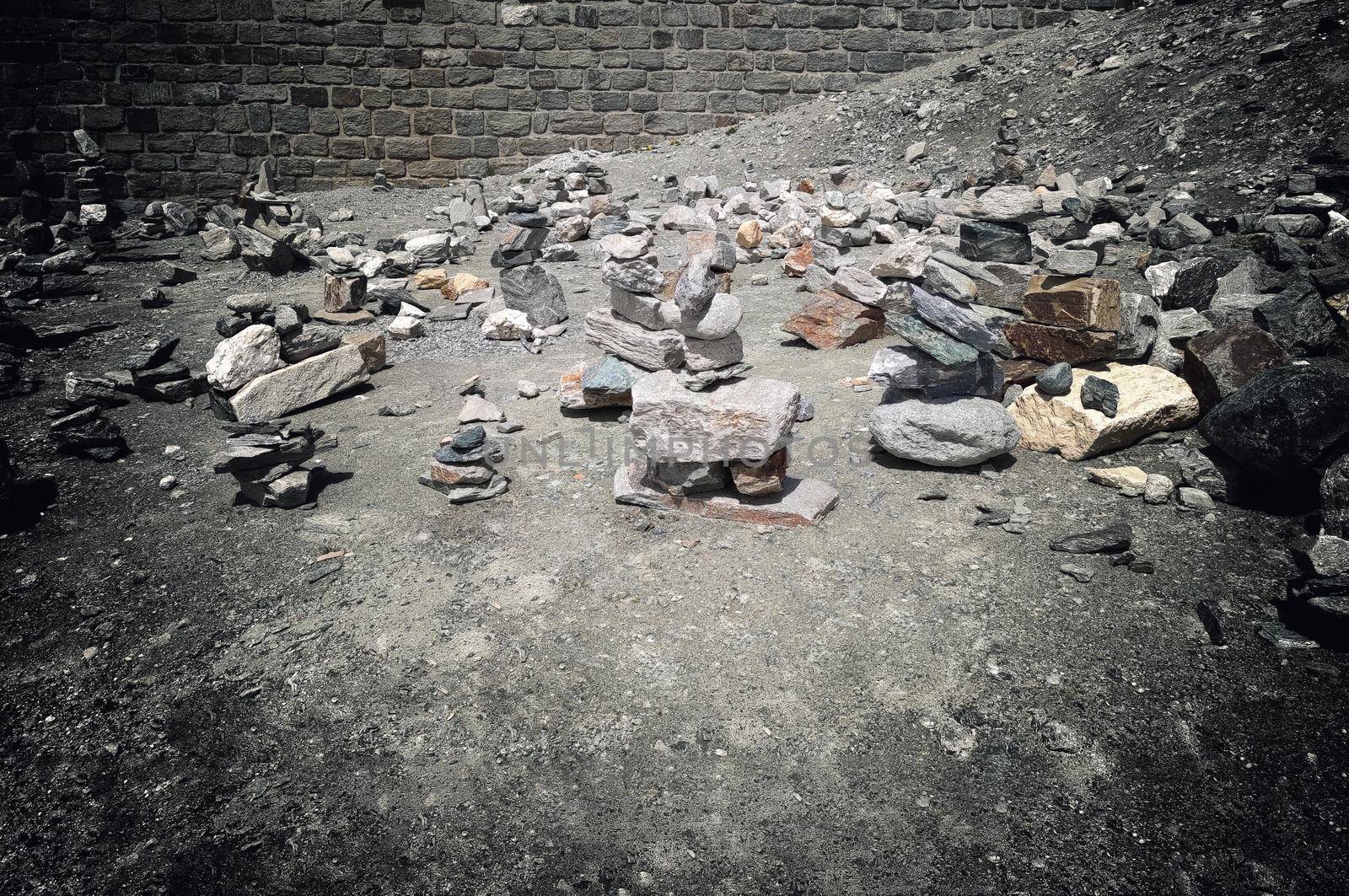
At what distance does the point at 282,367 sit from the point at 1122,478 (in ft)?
17.6

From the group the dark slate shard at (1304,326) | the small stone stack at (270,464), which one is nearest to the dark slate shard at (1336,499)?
the dark slate shard at (1304,326)

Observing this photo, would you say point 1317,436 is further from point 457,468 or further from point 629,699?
point 457,468

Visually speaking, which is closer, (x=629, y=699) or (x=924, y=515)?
(x=629, y=699)

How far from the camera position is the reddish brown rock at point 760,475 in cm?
378

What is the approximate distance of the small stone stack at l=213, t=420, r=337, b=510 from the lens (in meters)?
4.12

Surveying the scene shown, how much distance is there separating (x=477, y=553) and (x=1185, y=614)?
3068mm

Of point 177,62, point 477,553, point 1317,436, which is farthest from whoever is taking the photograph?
point 177,62

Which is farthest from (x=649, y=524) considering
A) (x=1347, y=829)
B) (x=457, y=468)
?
(x=1347, y=829)

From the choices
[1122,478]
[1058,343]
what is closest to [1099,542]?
[1122,478]

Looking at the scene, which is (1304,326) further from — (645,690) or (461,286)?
(461,286)

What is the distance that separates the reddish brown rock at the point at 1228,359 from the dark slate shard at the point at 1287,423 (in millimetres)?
287

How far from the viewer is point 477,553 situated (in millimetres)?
3709

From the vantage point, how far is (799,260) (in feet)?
24.3

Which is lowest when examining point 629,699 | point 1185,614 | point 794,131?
point 629,699
